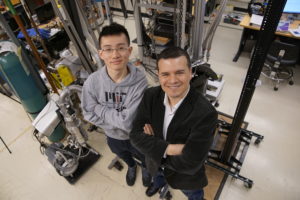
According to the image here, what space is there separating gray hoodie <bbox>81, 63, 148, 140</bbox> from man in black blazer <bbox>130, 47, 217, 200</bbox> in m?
0.13

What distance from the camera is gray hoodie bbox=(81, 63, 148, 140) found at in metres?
1.49

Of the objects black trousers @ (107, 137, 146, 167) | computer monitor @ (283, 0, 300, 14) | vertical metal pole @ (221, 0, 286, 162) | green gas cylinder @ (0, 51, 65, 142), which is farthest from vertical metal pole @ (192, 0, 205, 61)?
computer monitor @ (283, 0, 300, 14)

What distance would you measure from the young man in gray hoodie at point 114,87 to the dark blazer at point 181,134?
0.14 metres

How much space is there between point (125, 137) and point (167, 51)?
34.3 inches

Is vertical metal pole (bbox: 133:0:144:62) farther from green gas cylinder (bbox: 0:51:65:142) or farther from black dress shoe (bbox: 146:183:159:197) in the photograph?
black dress shoe (bbox: 146:183:159:197)

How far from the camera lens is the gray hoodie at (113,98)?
1485mm

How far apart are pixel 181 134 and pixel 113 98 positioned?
0.60 m

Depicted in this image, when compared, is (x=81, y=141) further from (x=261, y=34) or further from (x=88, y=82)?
(x=261, y=34)

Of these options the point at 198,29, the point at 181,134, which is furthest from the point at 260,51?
the point at 198,29

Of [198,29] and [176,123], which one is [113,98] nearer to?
[176,123]

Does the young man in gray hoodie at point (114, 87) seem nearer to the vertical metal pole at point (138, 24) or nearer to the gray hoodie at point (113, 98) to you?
the gray hoodie at point (113, 98)

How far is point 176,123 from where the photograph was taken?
48.9 inches

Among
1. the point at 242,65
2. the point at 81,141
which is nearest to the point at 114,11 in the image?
the point at 242,65

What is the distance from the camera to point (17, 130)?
2.78 metres
